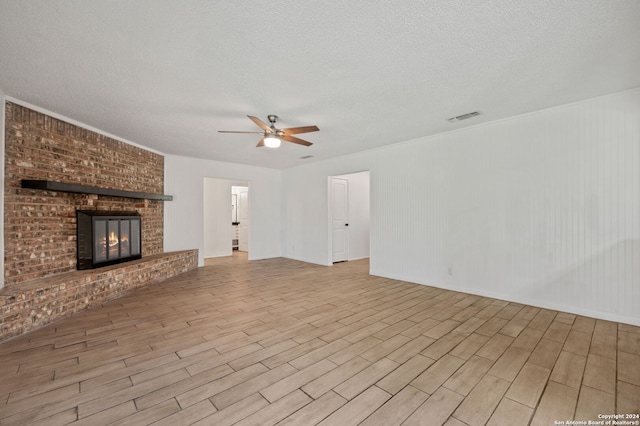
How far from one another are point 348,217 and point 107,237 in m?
4.99

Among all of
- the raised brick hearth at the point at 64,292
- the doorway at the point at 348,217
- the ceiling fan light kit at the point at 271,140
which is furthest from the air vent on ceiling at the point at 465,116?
the raised brick hearth at the point at 64,292

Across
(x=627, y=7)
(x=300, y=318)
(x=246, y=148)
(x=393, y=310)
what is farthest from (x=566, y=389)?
(x=246, y=148)

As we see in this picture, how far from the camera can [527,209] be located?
3633mm

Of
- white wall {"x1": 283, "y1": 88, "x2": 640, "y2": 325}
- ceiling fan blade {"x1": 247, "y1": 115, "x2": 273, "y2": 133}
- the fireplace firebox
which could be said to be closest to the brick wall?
the fireplace firebox

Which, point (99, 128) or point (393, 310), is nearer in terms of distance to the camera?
point (393, 310)

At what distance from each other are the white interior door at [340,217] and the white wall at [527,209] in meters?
1.53

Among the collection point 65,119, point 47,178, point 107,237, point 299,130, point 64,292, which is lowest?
point 64,292

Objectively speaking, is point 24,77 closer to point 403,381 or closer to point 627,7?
point 403,381

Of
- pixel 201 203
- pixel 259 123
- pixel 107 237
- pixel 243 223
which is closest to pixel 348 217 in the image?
pixel 201 203

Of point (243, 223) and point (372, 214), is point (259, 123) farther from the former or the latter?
point (243, 223)

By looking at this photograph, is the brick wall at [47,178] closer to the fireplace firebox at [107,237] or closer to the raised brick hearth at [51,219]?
the raised brick hearth at [51,219]

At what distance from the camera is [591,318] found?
314 cm

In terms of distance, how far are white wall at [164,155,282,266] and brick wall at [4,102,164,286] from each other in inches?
50.1

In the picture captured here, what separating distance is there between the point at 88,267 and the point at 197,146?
2.60 m
